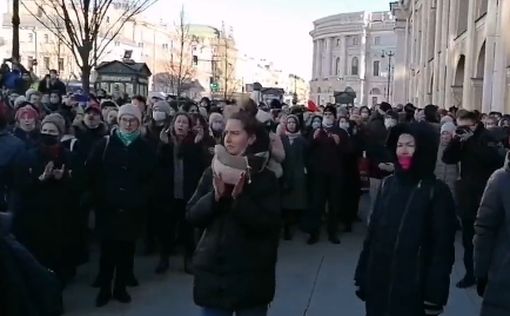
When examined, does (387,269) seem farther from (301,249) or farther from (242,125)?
(301,249)

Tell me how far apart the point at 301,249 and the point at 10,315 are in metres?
7.65

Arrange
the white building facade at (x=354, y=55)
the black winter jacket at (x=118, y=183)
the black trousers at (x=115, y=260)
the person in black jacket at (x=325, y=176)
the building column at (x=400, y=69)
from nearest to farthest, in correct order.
→ the black winter jacket at (x=118, y=183), the black trousers at (x=115, y=260), the person in black jacket at (x=325, y=176), the building column at (x=400, y=69), the white building facade at (x=354, y=55)

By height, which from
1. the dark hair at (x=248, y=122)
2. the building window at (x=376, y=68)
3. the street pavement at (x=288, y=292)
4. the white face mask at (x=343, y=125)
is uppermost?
the building window at (x=376, y=68)

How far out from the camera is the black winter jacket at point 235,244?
4.27 metres

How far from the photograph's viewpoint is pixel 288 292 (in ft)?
26.1

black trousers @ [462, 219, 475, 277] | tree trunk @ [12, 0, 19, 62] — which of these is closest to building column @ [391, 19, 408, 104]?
tree trunk @ [12, 0, 19, 62]

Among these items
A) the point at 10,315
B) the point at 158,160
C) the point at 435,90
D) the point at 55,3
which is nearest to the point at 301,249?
the point at 158,160

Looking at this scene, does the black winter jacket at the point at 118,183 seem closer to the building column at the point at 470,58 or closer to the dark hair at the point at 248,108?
the dark hair at the point at 248,108

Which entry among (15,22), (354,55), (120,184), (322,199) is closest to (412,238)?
(120,184)

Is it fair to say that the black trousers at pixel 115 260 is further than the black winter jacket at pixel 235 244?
Yes

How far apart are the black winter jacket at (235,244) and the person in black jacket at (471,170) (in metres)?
4.45

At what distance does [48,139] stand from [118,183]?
76cm

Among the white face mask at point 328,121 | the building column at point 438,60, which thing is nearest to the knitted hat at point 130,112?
the white face mask at point 328,121

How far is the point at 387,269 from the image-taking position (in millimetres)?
4742
